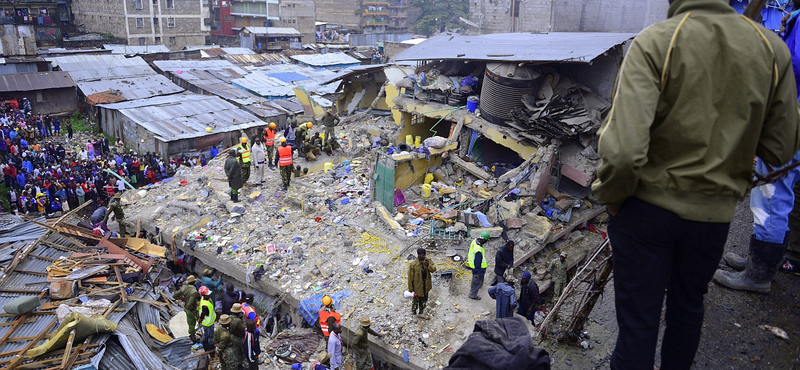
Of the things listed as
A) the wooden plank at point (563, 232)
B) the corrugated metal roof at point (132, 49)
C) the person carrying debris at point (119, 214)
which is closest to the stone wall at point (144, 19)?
the corrugated metal roof at point (132, 49)

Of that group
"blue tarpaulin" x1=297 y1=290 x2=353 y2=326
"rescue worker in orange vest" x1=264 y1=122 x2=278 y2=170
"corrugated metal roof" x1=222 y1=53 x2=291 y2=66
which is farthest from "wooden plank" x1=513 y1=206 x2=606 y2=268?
"corrugated metal roof" x1=222 y1=53 x2=291 y2=66

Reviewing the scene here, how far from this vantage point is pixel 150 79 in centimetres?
2552

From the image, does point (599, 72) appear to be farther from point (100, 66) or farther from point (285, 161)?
point (100, 66)

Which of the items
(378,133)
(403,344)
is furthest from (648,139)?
(378,133)

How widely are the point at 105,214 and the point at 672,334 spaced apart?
12.4 meters

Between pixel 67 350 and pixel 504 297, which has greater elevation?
pixel 504 297

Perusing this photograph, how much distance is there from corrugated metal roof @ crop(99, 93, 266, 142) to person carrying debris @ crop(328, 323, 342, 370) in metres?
14.0

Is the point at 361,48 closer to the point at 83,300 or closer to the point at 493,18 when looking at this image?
the point at 493,18

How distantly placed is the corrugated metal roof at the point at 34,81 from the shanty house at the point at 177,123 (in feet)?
10.6

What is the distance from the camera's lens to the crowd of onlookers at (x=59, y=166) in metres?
13.3

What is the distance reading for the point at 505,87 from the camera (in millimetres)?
11203

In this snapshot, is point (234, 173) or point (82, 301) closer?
point (82, 301)

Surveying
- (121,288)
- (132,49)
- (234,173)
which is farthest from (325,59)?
(121,288)

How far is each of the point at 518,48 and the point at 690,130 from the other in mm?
11422
